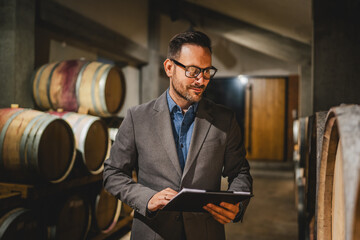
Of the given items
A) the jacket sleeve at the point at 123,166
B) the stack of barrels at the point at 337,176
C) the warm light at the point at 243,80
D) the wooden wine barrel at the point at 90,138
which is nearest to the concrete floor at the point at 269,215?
the wooden wine barrel at the point at 90,138

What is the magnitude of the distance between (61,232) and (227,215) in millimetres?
2102

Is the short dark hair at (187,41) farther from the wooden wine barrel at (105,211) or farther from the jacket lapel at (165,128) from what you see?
the wooden wine barrel at (105,211)

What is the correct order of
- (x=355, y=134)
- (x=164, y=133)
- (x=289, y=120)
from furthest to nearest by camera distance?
(x=289, y=120), (x=164, y=133), (x=355, y=134)

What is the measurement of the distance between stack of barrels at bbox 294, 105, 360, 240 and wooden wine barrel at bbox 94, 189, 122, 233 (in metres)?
2.25

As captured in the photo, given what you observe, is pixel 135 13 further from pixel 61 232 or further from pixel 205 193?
pixel 205 193

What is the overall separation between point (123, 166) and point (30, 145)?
1268mm

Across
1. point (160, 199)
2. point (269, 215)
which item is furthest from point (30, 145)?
point (269, 215)

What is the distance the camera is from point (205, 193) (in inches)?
47.2

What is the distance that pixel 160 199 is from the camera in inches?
55.2

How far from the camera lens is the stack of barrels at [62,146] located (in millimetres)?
2518

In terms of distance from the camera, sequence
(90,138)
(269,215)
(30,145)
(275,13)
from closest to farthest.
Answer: (30,145) < (90,138) < (269,215) < (275,13)

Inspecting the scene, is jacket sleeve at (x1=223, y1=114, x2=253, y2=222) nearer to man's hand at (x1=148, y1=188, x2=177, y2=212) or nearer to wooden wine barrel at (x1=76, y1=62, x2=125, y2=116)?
man's hand at (x1=148, y1=188, x2=177, y2=212)

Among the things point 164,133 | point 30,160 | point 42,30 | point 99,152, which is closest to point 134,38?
point 42,30

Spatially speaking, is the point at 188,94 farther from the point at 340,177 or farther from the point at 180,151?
the point at 340,177
